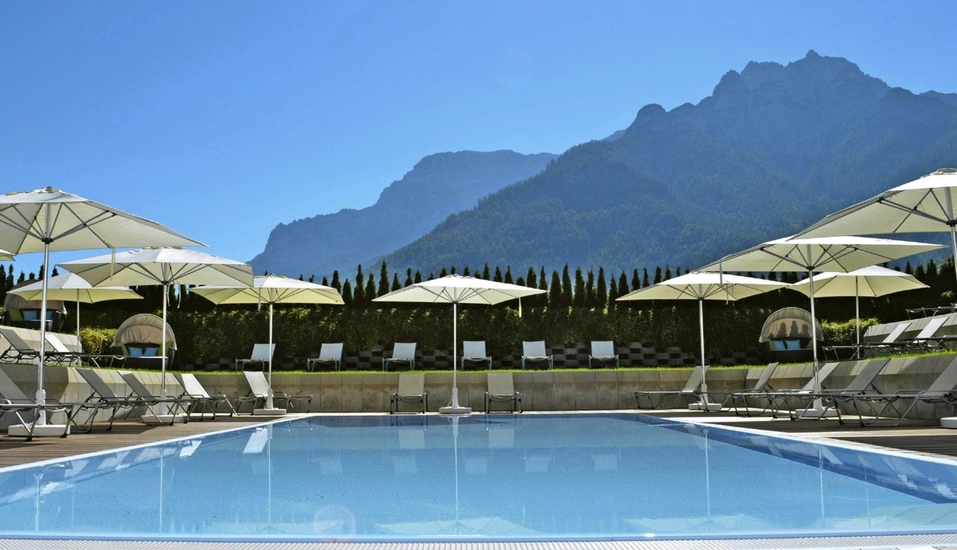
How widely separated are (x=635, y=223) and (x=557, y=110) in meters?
18.5

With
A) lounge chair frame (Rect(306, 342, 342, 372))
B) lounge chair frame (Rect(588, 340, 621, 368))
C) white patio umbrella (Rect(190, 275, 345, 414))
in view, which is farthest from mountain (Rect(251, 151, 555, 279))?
lounge chair frame (Rect(588, 340, 621, 368))

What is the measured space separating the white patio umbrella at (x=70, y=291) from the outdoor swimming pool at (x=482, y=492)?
8309 millimetres

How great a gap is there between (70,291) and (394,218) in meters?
134

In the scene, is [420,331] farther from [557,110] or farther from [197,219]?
[197,219]

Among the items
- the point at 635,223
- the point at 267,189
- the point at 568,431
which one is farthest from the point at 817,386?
the point at 635,223

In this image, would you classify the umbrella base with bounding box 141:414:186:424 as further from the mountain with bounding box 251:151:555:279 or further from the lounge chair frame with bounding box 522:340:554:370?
the mountain with bounding box 251:151:555:279

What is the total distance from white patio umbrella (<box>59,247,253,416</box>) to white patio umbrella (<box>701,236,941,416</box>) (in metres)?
8.46

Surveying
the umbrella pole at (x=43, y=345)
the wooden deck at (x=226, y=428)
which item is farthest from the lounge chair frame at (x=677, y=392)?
the umbrella pole at (x=43, y=345)

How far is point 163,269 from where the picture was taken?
46.9 ft

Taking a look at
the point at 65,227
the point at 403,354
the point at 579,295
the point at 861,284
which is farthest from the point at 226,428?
the point at 861,284

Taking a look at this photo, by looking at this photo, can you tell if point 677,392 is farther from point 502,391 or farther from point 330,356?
point 330,356

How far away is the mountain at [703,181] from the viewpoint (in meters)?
96.1

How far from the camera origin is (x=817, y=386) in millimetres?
12125

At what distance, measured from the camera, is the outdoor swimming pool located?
389cm
